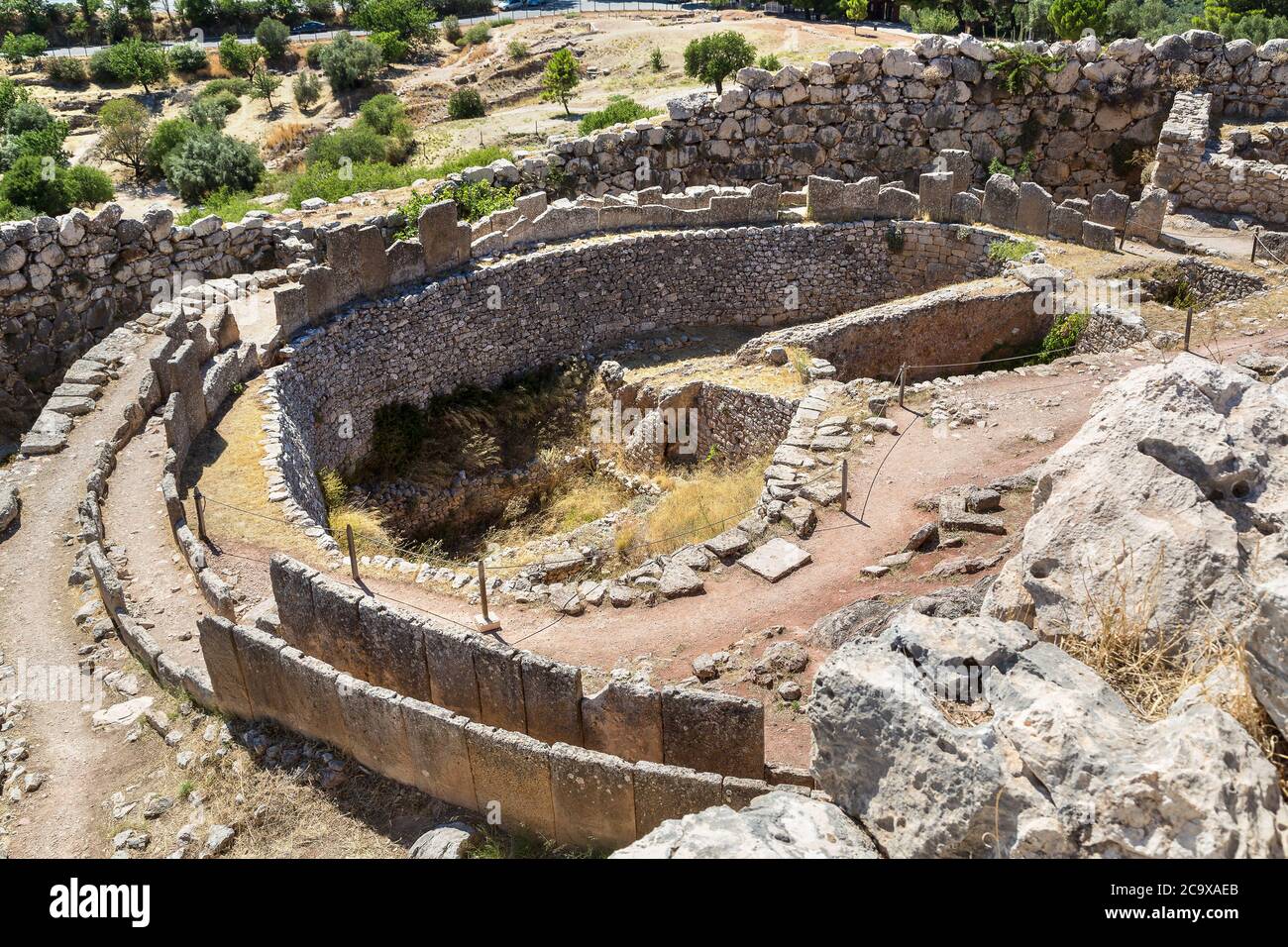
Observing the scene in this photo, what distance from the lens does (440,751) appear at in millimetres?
9156

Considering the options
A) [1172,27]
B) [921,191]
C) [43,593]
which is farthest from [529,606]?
[1172,27]

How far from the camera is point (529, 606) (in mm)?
12484

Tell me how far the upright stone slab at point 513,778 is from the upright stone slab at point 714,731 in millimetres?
1032

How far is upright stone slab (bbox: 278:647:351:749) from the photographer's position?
385 inches

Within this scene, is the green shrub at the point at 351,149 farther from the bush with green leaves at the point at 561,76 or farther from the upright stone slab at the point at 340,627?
the upright stone slab at the point at 340,627

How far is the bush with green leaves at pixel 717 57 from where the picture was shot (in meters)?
32.9

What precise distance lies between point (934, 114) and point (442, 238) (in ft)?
40.3

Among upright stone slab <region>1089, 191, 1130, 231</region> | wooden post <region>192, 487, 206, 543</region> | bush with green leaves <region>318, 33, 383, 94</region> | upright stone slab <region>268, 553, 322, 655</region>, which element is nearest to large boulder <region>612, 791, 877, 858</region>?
upright stone slab <region>268, 553, 322, 655</region>

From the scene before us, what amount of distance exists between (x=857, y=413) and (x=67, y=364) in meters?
12.6

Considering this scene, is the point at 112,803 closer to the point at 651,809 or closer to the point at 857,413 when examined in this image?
the point at 651,809

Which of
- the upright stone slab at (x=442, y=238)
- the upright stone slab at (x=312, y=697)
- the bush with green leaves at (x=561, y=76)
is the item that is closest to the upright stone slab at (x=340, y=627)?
the upright stone slab at (x=312, y=697)

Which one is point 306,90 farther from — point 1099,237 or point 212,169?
point 1099,237

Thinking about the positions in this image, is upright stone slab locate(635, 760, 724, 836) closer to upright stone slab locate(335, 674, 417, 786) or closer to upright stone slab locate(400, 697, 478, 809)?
upright stone slab locate(400, 697, 478, 809)

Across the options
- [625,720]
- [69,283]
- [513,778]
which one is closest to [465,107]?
[69,283]
